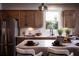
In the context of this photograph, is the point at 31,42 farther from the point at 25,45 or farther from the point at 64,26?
the point at 64,26

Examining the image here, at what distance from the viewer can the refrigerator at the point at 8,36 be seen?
57.9 inches

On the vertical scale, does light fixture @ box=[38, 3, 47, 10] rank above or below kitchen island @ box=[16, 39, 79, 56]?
above

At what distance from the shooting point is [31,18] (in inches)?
57.9

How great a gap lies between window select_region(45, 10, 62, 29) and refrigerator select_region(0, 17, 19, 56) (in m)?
0.32

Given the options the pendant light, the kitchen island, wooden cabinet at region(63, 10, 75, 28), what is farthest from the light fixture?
the kitchen island

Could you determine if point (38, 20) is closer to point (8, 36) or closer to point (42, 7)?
point (42, 7)

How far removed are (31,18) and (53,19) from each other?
223 millimetres

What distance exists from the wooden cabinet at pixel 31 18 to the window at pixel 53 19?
0.07 meters

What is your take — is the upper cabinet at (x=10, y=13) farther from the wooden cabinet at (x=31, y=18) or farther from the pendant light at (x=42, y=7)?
the pendant light at (x=42, y=7)

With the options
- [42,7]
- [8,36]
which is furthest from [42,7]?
[8,36]

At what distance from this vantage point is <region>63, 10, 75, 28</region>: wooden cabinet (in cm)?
143

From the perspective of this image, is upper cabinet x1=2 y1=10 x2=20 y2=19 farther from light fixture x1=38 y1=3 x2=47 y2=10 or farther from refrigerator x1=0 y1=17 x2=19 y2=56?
light fixture x1=38 y1=3 x2=47 y2=10

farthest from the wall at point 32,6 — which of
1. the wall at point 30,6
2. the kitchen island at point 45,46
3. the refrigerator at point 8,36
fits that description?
the kitchen island at point 45,46

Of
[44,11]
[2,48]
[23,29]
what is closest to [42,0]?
[44,11]
